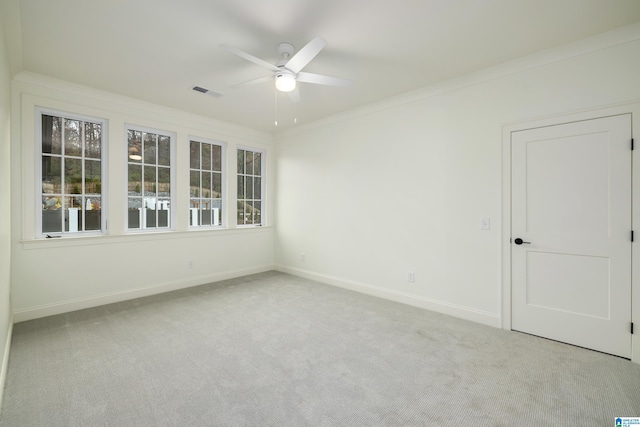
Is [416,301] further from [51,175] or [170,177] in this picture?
[51,175]

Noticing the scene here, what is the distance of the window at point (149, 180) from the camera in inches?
163

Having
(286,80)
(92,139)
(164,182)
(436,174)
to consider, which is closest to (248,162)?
(164,182)

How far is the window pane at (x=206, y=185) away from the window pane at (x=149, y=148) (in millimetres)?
777

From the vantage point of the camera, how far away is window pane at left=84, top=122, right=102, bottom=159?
12.3ft

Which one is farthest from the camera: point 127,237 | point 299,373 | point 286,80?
point 127,237

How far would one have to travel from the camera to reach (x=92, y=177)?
3787 mm

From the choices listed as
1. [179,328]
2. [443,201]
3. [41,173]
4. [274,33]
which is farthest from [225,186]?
[443,201]

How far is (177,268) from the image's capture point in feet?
14.7

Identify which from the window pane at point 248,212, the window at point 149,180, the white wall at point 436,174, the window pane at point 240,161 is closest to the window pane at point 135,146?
the window at point 149,180

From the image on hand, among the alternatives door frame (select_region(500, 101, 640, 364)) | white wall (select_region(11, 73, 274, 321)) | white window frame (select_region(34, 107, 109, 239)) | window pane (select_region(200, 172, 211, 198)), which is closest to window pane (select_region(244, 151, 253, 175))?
white wall (select_region(11, 73, 274, 321))

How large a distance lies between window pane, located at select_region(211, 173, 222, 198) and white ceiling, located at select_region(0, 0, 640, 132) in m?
1.77

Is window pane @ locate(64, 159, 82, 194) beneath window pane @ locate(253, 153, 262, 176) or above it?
beneath

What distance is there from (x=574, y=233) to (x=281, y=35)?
10.4 ft

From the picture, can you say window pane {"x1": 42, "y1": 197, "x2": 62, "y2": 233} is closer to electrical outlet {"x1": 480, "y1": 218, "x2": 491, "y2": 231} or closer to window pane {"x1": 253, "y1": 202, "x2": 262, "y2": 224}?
window pane {"x1": 253, "y1": 202, "x2": 262, "y2": 224}
